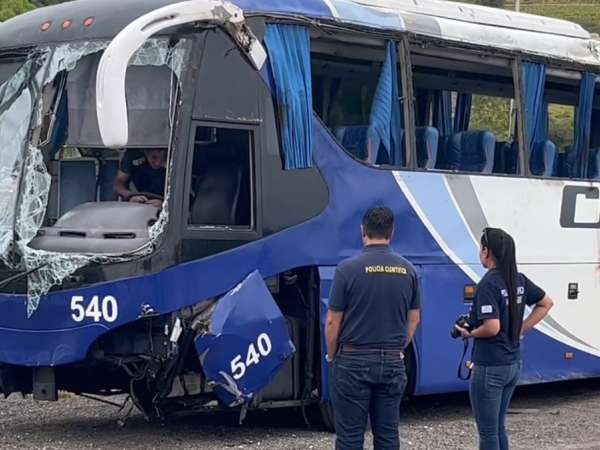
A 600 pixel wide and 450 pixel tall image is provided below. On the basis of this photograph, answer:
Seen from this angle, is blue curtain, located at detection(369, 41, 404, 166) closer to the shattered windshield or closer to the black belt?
the shattered windshield

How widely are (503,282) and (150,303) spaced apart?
2.86 meters

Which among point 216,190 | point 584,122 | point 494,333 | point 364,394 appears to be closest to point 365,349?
point 364,394

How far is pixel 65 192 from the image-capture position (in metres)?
10.3

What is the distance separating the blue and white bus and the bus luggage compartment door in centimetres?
2

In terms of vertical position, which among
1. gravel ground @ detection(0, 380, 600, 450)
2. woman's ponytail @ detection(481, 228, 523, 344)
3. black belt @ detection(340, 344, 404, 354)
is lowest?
gravel ground @ detection(0, 380, 600, 450)

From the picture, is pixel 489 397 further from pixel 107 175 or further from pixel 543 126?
pixel 543 126

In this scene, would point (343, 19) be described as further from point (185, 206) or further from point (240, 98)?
point (185, 206)

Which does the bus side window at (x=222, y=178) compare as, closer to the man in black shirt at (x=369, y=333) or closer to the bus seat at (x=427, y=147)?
the bus seat at (x=427, y=147)

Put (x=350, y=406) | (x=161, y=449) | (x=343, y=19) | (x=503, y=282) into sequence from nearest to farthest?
(x=350, y=406) < (x=503, y=282) < (x=161, y=449) < (x=343, y=19)

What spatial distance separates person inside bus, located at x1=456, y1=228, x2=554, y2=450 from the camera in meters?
7.81

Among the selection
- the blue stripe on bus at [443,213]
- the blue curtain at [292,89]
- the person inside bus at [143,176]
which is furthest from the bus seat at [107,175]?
the blue stripe on bus at [443,213]

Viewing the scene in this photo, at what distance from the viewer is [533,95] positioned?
40.6 ft

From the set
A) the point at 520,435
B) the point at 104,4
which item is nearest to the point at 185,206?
the point at 104,4

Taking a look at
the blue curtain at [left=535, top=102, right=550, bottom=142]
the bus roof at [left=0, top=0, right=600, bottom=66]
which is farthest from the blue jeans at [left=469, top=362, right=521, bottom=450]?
the blue curtain at [left=535, top=102, right=550, bottom=142]
